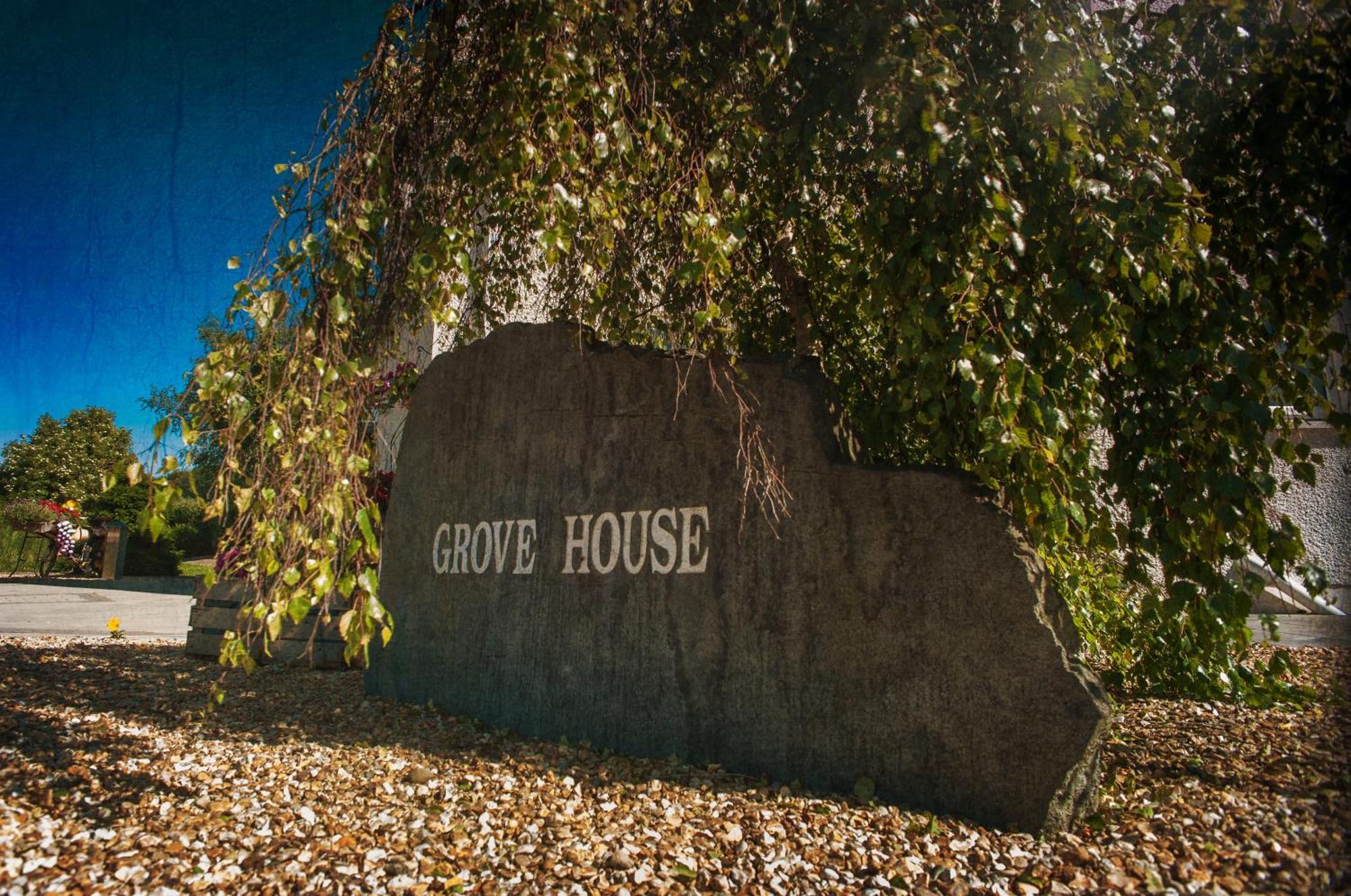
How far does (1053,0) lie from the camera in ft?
9.18

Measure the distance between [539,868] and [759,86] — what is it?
306cm

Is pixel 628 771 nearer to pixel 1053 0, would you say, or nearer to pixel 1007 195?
pixel 1007 195

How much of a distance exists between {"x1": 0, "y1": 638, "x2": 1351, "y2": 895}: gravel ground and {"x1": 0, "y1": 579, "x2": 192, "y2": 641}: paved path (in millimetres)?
4010

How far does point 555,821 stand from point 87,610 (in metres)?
8.58

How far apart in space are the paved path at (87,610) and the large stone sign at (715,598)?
175 inches

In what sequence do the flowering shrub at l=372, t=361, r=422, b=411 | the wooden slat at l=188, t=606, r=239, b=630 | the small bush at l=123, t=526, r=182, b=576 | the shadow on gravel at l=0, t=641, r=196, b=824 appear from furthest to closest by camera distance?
the small bush at l=123, t=526, r=182, b=576 < the wooden slat at l=188, t=606, r=239, b=630 < the flowering shrub at l=372, t=361, r=422, b=411 < the shadow on gravel at l=0, t=641, r=196, b=824

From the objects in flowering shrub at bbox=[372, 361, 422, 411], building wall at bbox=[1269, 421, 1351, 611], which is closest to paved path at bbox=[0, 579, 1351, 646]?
building wall at bbox=[1269, 421, 1351, 611]

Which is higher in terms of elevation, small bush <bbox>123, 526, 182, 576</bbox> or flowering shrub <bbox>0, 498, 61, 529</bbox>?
flowering shrub <bbox>0, 498, 61, 529</bbox>

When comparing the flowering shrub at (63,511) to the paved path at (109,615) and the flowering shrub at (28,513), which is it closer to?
the flowering shrub at (28,513)

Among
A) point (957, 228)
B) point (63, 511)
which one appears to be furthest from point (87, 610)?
point (957, 228)

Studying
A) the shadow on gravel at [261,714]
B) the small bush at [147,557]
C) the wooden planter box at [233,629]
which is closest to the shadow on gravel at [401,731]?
the shadow on gravel at [261,714]

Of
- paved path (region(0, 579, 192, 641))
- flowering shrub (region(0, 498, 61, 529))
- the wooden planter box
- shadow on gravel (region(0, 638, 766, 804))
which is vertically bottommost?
paved path (region(0, 579, 192, 641))

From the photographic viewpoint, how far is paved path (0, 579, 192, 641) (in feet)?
23.8

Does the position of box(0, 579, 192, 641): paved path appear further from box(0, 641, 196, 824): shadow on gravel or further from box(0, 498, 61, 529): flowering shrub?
box(0, 641, 196, 824): shadow on gravel
